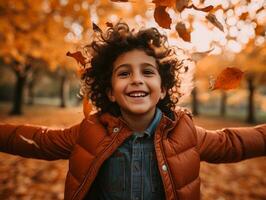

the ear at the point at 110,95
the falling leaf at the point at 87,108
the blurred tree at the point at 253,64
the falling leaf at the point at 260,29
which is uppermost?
the blurred tree at the point at 253,64

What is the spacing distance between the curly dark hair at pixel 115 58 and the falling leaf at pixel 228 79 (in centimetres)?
50

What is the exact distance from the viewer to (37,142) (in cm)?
211

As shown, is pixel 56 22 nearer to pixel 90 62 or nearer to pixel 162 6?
pixel 90 62

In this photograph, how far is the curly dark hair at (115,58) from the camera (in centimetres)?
232

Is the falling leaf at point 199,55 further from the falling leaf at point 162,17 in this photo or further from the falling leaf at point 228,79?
the falling leaf at point 162,17

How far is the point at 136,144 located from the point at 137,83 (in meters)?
0.42

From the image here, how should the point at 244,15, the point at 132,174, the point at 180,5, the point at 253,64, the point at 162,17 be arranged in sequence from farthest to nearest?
the point at 253,64 → the point at 244,15 → the point at 132,174 → the point at 162,17 → the point at 180,5

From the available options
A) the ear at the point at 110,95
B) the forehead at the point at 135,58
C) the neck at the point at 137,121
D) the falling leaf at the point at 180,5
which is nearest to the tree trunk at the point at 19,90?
the ear at the point at 110,95

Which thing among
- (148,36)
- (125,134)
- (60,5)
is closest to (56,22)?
(60,5)

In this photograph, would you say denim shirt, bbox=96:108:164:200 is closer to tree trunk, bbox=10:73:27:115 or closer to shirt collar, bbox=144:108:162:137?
shirt collar, bbox=144:108:162:137

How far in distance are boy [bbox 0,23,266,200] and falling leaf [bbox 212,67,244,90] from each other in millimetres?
312

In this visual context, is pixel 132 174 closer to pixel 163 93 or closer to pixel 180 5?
pixel 163 93

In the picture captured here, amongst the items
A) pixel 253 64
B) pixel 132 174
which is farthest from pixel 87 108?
pixel 253 64

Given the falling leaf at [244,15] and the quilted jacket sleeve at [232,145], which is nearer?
the quilted jacket sleeve at [232,145]
